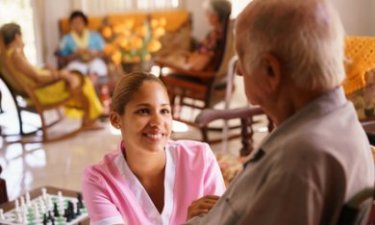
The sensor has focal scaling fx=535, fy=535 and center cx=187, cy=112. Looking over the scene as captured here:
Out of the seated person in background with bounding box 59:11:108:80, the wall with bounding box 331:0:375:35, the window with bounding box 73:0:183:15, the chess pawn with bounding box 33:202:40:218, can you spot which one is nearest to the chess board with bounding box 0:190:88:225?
the chess pawn with bounding box 33:202:40:218

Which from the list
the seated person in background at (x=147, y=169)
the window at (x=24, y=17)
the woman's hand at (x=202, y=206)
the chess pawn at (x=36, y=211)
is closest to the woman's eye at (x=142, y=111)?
the seated person in background at (x=147, y=169)

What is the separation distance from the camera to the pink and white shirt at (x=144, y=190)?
1.48m

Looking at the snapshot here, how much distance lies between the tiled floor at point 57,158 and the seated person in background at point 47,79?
0.26 m

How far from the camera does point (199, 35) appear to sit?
7.53 meters

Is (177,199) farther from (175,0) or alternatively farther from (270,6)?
(175,0)

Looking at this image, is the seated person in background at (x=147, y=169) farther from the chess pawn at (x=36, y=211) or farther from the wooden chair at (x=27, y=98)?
the wooden chair at (x=27, y=98)

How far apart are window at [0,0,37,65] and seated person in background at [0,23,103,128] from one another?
1787 millimetres

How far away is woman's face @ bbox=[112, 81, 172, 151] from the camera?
1.53m

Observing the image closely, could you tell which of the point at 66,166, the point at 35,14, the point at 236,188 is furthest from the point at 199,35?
the point at 236,188

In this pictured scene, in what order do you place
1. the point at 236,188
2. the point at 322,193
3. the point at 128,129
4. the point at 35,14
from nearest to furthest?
the point at 322,193
the point at 236,188
the point at 128,129
the point at 35,14

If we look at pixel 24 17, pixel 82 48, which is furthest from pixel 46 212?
pixel 24 17

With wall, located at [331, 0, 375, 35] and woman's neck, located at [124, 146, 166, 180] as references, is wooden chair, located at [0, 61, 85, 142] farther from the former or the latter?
woman's neck, located at [124, 146, 166, 180]

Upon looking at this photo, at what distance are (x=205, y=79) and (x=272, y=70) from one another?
12.1 ft

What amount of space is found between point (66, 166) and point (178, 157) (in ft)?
9.10
